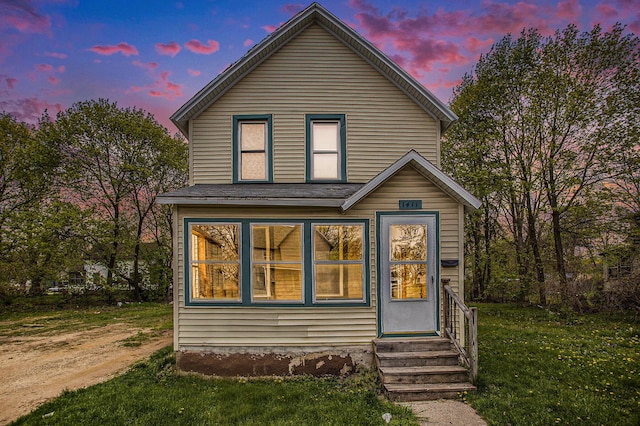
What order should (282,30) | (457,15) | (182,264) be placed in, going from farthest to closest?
(457,15) < (282,30) < (182,264)

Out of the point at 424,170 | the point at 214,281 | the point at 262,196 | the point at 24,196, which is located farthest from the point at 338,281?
the point at 24,196

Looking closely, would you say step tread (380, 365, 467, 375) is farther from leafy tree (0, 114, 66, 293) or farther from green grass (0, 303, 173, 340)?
leafy tree (0, 114, 66, 293)

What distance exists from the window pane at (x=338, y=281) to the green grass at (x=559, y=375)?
2.79 m

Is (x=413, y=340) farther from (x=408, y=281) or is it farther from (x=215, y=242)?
(x=215, y=242)

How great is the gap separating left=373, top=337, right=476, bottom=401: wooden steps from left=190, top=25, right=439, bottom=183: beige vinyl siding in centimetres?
388

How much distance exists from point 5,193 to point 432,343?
20.8 metres

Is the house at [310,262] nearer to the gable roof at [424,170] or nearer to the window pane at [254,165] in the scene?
the gable roof at [424,170]

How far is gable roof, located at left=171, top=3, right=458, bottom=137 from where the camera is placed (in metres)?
7.55

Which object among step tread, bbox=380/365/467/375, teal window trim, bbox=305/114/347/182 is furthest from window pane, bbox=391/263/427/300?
teal window trim, bbox=305/114/347/182

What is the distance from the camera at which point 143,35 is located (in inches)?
588

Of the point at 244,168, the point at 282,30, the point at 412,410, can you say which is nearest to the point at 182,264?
the point at 244,168

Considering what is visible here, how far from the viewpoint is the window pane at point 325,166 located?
7.97 metres

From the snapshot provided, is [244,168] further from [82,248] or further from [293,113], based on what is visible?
[82,248]

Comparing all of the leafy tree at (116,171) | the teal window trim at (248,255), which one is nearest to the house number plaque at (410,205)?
the teal window trim at (248,255)
